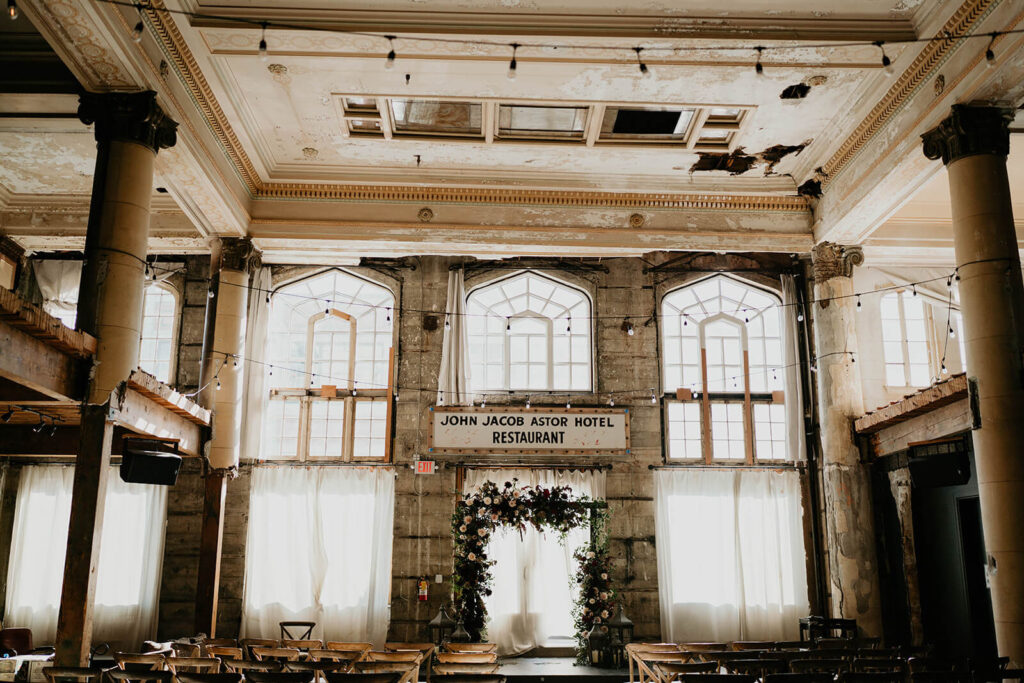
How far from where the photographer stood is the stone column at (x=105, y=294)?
23.8 ft

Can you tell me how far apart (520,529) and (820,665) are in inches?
235

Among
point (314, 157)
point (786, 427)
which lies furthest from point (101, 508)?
point (786, 427)

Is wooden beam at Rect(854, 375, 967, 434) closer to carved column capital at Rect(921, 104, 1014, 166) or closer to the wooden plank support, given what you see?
carved column capital at Rect(921, 104, 1014, 166)

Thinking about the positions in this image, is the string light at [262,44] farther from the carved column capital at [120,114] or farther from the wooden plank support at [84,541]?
the wooden plank support at [84,541]

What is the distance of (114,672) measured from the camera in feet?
18.7

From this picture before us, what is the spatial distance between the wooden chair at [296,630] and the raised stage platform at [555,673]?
2.94m

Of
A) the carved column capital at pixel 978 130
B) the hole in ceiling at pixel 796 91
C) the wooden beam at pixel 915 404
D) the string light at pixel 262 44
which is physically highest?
the hole in ceiling at pixel 796 91

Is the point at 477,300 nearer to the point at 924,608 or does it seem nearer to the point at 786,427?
the point at 786,427

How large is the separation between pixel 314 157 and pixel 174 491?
5.68 m

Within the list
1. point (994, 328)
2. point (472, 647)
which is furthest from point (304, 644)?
point (994, 328)

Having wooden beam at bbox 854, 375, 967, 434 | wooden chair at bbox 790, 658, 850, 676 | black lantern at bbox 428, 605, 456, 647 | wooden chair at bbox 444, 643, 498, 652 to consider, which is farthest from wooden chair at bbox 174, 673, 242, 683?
wooden beam at bbox 854, 375, 967, 434

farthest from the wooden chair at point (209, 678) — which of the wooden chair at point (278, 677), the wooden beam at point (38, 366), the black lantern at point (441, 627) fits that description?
the black lantern at point (441, 627)

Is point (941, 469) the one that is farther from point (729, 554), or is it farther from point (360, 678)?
point (360, 678)

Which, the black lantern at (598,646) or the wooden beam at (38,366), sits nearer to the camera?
the wooden beam at (38,366)
